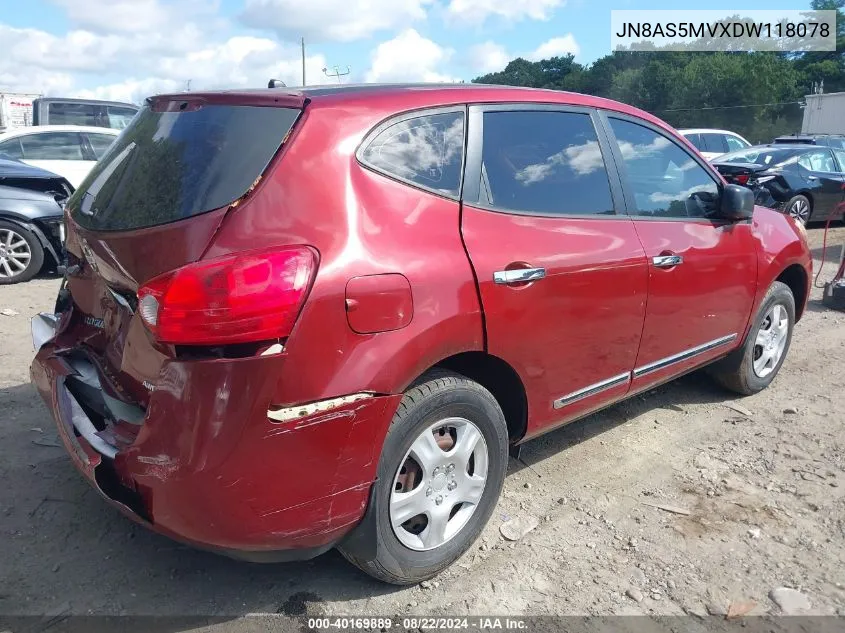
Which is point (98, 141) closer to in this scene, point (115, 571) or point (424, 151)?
point (115, 571)

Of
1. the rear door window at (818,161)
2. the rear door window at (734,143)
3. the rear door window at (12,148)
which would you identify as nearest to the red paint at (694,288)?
the rear door window at (12,148)

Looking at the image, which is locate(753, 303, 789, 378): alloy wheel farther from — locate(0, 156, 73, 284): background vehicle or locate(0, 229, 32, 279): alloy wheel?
locate(0, 229, 32, 279): alloy wheel

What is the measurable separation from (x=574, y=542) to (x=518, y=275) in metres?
1.17

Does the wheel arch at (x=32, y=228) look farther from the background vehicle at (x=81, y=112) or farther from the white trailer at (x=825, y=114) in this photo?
the white trailer at (x=825, y=114)

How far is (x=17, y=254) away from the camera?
7082mm

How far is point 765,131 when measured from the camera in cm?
4216

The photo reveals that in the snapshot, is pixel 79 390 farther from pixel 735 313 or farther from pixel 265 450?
pixel 735 313

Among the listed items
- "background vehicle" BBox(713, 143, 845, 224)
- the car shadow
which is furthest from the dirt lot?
"background vehicle" BBox(713, 143, 845, 224)

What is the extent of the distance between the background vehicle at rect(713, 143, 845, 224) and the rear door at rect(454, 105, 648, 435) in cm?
922

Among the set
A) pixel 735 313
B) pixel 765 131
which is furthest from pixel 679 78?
pixel 735 313

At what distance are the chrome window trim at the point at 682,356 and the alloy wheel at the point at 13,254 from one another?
249 inches

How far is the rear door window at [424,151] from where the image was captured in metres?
2.44

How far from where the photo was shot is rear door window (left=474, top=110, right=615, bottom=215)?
281 centimetres

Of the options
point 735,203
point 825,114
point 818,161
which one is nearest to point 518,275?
point 735,203
